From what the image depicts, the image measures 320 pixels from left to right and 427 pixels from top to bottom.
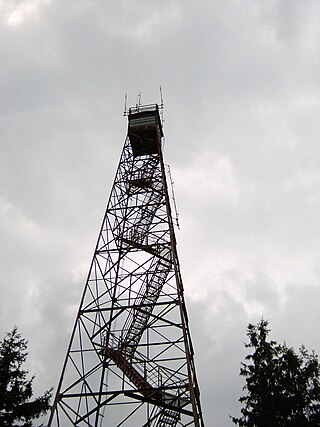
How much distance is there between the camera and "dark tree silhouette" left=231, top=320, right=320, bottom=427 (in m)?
16.0

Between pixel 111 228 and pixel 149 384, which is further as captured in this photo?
pixel 111 228

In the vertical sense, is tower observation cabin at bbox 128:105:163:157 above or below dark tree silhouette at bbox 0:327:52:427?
above

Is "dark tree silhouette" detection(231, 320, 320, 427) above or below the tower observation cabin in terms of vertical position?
below

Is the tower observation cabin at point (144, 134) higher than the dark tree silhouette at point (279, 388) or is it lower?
higher

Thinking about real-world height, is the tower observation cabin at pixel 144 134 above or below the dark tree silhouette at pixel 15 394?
above

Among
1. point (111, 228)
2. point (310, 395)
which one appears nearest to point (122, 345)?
point (111, 228)

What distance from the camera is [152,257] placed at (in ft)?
50.2

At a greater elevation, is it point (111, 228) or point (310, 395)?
point (111, 228)

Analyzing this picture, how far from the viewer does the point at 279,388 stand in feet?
56.0

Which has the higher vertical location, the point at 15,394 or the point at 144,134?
the point at 144,134

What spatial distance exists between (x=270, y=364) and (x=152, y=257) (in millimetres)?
8199

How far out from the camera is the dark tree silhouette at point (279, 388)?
16.0 m

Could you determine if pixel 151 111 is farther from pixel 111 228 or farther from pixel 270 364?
pixel 270 364

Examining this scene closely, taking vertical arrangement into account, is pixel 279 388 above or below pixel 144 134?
below
